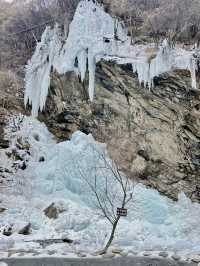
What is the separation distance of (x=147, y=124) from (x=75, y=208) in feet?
13.4

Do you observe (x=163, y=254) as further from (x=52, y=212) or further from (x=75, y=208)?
(x=52, y=212)

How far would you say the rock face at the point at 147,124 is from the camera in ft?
47.4

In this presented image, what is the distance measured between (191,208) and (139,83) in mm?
4766

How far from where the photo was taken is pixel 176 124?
1468 centimetres

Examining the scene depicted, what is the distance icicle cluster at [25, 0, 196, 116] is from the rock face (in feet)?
1.09

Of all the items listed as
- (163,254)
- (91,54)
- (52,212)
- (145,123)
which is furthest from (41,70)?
(163,254)

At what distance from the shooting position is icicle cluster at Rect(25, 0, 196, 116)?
14992mm

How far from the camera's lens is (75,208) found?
13141mm

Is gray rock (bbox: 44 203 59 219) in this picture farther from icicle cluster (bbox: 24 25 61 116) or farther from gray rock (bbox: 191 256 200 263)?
icicle cluster (bbox: 24 25 61 116)

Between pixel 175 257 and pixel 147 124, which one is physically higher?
pixel 147 124

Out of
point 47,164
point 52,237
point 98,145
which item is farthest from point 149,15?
point 52,237

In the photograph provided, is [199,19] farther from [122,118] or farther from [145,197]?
[145,197]

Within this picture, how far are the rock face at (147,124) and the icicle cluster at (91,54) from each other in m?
0.33

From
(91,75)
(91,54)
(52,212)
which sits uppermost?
(91,54)
